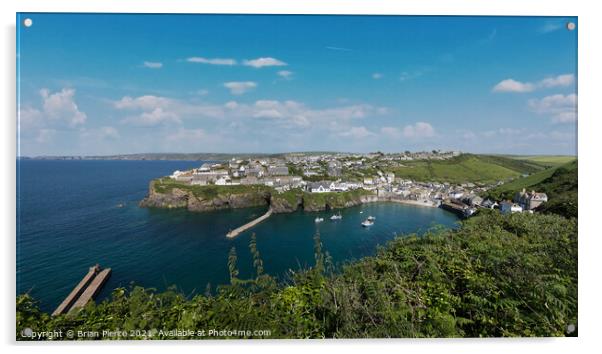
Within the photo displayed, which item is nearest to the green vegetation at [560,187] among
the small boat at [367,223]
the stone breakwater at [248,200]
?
the small boat at [367,223]

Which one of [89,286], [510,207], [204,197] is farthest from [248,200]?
[510,207]

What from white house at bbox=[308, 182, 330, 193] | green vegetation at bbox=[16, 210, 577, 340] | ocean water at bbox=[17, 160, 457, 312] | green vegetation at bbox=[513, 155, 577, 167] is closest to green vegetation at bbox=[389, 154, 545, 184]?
green vegetation at bbox=[513, 155, 577, 167]

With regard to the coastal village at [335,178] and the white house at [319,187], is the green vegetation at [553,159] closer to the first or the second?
the coastal village at [335,178]

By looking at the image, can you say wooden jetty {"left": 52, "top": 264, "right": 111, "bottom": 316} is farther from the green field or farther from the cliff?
the cliff

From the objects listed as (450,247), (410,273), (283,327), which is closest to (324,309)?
(283,327)

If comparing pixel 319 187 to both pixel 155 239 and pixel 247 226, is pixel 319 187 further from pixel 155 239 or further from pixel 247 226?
pixel 155 239

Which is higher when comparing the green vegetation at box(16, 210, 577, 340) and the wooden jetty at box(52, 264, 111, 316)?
the green vegetation at box(16, 210, 577, 340)

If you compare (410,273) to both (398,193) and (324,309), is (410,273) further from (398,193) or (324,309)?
(398,193)
